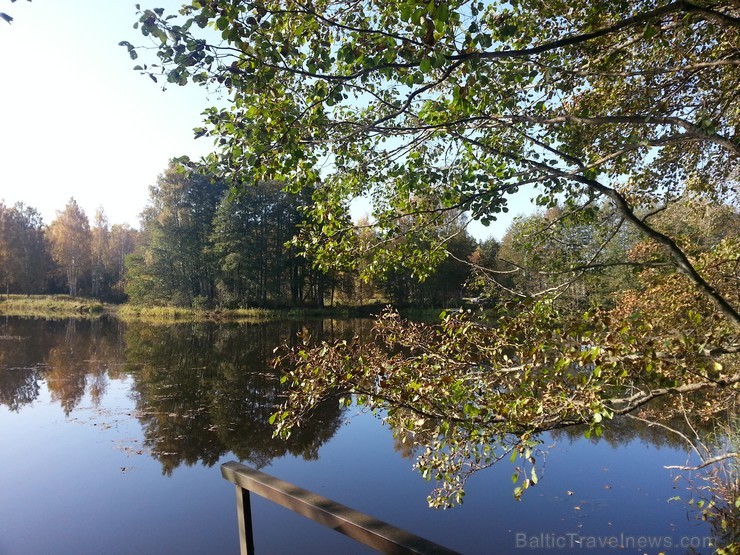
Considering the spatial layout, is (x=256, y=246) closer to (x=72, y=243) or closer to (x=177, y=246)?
(x=177, y=246)

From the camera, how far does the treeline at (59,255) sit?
158 ft

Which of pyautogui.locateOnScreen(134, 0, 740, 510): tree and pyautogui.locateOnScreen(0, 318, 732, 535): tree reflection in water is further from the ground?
pyautogui.locateOnScreen(134, 0, 740, 510): tree

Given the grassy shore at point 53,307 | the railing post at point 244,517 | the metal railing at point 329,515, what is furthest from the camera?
the grassy shore at point 53,307

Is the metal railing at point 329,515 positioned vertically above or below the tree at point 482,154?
below

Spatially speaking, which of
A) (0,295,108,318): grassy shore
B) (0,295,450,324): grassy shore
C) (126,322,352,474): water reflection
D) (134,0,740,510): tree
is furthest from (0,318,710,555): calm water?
(0,295,108,318): grassy shore


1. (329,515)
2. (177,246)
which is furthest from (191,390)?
(177,246)

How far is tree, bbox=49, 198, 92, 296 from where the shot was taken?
48.3 metres

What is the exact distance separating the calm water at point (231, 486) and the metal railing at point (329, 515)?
344 cm

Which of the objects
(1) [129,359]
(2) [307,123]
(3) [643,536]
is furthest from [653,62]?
(1) [129,359]

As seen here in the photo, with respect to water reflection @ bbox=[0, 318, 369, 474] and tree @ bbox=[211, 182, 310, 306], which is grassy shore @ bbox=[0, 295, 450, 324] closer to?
tree @ bbox=[211, 182, 310, 306]

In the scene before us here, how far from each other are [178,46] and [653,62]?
4513 millimetres

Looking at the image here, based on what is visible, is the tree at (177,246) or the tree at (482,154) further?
the tree at (177,246)

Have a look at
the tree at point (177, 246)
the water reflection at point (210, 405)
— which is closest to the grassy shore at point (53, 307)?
the tree at point (177, 246)

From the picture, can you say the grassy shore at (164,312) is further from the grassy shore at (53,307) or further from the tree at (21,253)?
the tree at (21,253)
